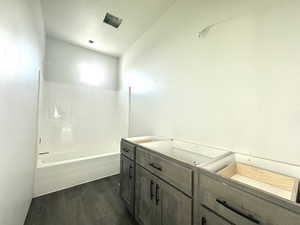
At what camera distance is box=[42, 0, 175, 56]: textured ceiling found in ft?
6.40

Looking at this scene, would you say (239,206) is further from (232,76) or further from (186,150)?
(232,76)

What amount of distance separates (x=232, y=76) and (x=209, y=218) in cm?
117

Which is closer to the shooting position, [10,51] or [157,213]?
[10,51]

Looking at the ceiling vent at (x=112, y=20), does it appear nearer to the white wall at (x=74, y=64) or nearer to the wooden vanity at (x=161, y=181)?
the white wall at (x=74, y=64)

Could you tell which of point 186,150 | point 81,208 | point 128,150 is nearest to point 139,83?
point 128,150

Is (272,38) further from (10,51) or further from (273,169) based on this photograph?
(10,51)

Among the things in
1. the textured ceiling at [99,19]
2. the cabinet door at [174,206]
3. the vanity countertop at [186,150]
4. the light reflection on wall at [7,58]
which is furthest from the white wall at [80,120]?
the cabinet door at [174,206]

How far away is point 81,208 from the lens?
70.3 inches

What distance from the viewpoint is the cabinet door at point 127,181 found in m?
1.62

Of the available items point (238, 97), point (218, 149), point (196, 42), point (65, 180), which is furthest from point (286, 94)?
point (65, 180)

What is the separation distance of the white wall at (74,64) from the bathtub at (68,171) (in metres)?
1.79

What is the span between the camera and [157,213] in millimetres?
1208

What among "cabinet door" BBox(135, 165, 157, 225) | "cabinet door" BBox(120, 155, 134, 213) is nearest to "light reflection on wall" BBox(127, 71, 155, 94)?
"cabinet door" BBox(120, 155, 134, 213)

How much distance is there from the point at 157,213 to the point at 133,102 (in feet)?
6.96
